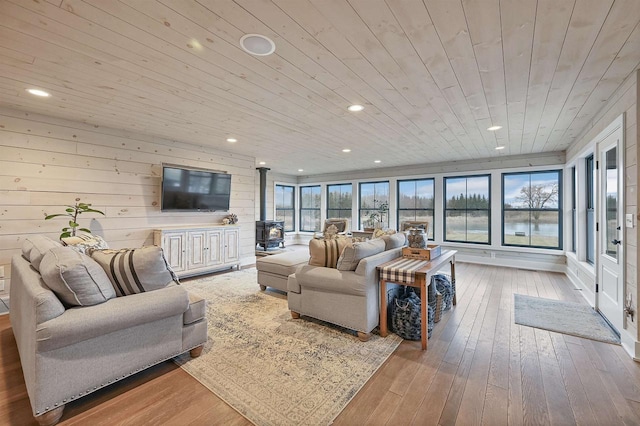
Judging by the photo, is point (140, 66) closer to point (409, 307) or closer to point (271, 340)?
point (271, 340)

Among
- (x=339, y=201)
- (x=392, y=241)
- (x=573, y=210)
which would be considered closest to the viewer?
(x=392, y=241)

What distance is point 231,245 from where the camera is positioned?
18.0 ft

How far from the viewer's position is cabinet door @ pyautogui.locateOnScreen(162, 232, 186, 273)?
4512 millimetres

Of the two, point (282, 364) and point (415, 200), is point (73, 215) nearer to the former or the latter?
point (282, 364)

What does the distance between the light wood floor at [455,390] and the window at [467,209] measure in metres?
4.06

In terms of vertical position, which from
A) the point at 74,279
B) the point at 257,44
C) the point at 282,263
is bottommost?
the point at 282,263

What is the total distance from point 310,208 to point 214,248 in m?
5.06

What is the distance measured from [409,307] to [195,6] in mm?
2908

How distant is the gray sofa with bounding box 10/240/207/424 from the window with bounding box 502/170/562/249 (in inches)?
261

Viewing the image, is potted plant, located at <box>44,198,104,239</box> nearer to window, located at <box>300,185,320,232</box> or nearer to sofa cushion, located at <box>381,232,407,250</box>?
sofa cushion, located at <box>381,232,407,250</box>

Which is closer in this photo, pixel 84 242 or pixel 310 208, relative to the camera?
pixel 84 242

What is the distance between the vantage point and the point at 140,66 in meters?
2.35

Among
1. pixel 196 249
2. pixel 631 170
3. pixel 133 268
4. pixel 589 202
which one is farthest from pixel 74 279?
pixel 589 202

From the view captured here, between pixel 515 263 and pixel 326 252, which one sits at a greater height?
pixel 326 252
